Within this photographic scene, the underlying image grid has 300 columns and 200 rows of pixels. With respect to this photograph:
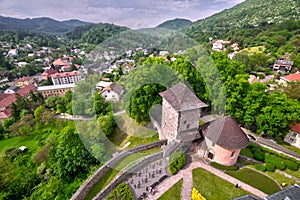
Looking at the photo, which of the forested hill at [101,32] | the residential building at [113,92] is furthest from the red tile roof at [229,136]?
the forested hill at [101,32]

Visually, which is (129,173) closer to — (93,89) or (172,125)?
(172,125)

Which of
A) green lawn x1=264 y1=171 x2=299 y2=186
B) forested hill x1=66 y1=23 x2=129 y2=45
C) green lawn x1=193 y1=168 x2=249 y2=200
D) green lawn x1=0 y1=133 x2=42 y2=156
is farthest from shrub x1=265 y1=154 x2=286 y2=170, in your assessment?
green lawn x1=0 y1=133 x2=42 y2=156

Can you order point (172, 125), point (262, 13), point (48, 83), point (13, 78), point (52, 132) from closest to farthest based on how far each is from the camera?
1. point (172, 125)
2. point (52, 132)
3. point (48, 83)
4. point (13, 78)
5. point (262, 13)

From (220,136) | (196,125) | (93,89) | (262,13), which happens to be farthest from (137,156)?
(262,13)

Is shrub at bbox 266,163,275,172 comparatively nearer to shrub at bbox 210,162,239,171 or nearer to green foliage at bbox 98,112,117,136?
shrub at bbox 210,162,239,171

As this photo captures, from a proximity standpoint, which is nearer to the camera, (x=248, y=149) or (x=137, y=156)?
(x=137, y=156)

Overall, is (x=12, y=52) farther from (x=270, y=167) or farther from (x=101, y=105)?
(x=270, y=167)
